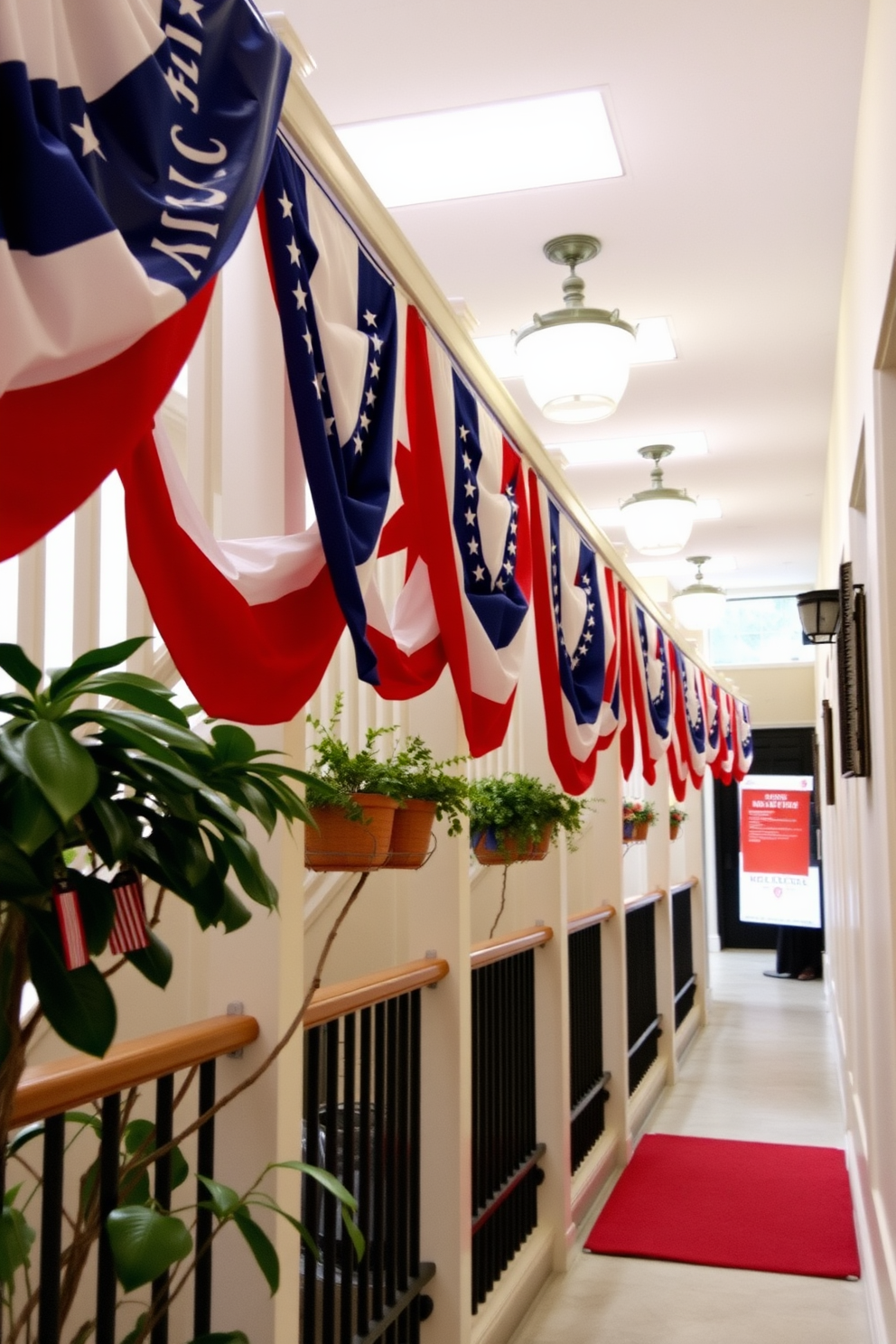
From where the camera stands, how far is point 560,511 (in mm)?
3896

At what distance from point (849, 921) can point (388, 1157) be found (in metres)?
3.03

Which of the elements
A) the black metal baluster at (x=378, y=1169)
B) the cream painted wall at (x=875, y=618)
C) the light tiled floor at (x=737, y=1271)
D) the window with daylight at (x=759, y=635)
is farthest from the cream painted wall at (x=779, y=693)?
the black metal baluster at (x=378, y=1169)

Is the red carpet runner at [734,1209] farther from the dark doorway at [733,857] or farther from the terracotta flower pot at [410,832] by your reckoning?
the dark doorway at [733,857]

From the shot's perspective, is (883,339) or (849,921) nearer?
(883,339)

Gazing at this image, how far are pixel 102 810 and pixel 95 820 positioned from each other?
5cm

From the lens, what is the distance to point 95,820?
3.57 feet

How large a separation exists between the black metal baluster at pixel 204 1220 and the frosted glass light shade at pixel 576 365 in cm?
263

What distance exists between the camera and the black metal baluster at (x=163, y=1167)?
Result: 1569 mm

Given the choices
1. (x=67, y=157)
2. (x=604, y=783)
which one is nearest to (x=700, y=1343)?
(x=604, y=783)

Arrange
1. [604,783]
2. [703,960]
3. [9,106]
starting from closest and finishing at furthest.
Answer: [9,106]
[604,783]
[703,960]

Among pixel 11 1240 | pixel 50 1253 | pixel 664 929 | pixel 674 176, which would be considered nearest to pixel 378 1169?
pixel 50 1253

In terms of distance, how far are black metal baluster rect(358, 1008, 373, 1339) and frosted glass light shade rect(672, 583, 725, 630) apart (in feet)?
21.7

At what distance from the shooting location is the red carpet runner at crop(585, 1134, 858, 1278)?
4.21m

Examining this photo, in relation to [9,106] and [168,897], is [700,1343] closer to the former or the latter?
[168,897]
